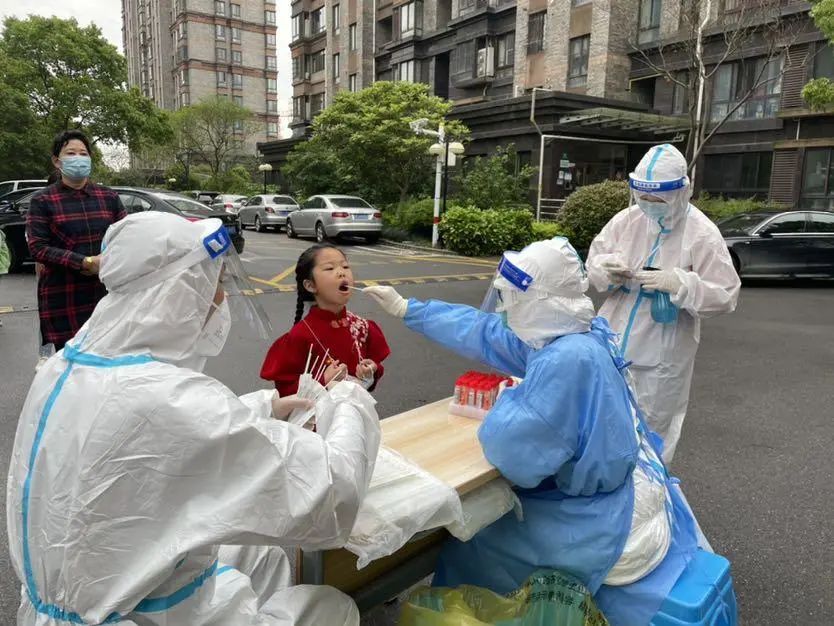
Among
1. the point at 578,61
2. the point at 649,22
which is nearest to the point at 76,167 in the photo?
the point at 649,22

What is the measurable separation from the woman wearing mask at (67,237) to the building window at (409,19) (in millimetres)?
33047

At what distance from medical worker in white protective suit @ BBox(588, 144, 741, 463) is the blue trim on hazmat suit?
1187mm

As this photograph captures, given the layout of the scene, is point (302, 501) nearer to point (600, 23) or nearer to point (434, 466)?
point (434, 466)

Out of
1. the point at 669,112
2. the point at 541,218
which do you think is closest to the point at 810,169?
the point at 669,112

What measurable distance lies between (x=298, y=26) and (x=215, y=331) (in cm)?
4968

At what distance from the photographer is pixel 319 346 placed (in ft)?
9.43

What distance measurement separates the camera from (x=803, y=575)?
3.15 metres

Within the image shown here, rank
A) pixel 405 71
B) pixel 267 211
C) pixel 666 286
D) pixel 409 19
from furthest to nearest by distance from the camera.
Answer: pixel 405 71
pixel 409 19
pixel 267 211
pixel 666 286

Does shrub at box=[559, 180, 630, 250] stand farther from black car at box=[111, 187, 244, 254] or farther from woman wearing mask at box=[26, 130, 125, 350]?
woman wearing mask at box=[26, 130, 125, 350]

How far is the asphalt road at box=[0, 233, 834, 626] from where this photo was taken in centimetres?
Answer: 315

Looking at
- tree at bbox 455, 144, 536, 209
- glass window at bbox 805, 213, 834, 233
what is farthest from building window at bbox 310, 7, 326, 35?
glass window at bbox 805, 213, 834, 233

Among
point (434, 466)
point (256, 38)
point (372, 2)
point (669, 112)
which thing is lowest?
point (434, 466)

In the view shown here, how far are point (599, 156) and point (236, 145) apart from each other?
3599 cm

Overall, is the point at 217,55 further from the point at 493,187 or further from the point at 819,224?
the point at 819,224
